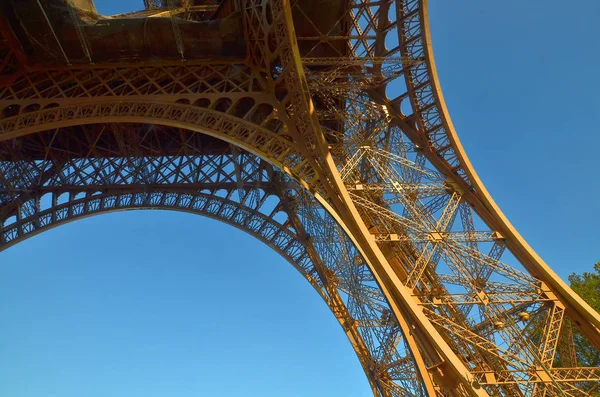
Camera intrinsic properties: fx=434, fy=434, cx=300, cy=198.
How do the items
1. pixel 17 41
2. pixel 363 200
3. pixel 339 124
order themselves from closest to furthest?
pixel 363 200 < pixel 17 41 < pixel 339 124

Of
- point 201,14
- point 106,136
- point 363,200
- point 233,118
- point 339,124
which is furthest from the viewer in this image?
point 106,136

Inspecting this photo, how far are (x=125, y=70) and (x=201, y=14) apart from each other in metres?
4.19

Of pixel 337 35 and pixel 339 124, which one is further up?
pixel 337 35

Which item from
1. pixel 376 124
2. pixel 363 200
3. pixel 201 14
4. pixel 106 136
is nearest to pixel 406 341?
pixel 363 200

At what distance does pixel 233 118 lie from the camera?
10.9 metres

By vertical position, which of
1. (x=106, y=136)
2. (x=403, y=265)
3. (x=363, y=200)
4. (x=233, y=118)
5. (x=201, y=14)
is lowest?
(x=403, y=265)

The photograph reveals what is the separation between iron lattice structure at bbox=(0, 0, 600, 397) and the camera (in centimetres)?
786

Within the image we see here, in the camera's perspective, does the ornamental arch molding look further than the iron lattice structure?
Yes

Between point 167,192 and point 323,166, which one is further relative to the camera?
point 167,192

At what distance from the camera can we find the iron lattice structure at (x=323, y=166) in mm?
7863

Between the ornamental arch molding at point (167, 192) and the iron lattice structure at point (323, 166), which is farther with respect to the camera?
the ornamental arch molding at point (167, 192)

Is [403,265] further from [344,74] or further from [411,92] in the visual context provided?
[344,74]

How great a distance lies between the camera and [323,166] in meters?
9.58

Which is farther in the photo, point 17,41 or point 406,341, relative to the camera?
point 17,41
